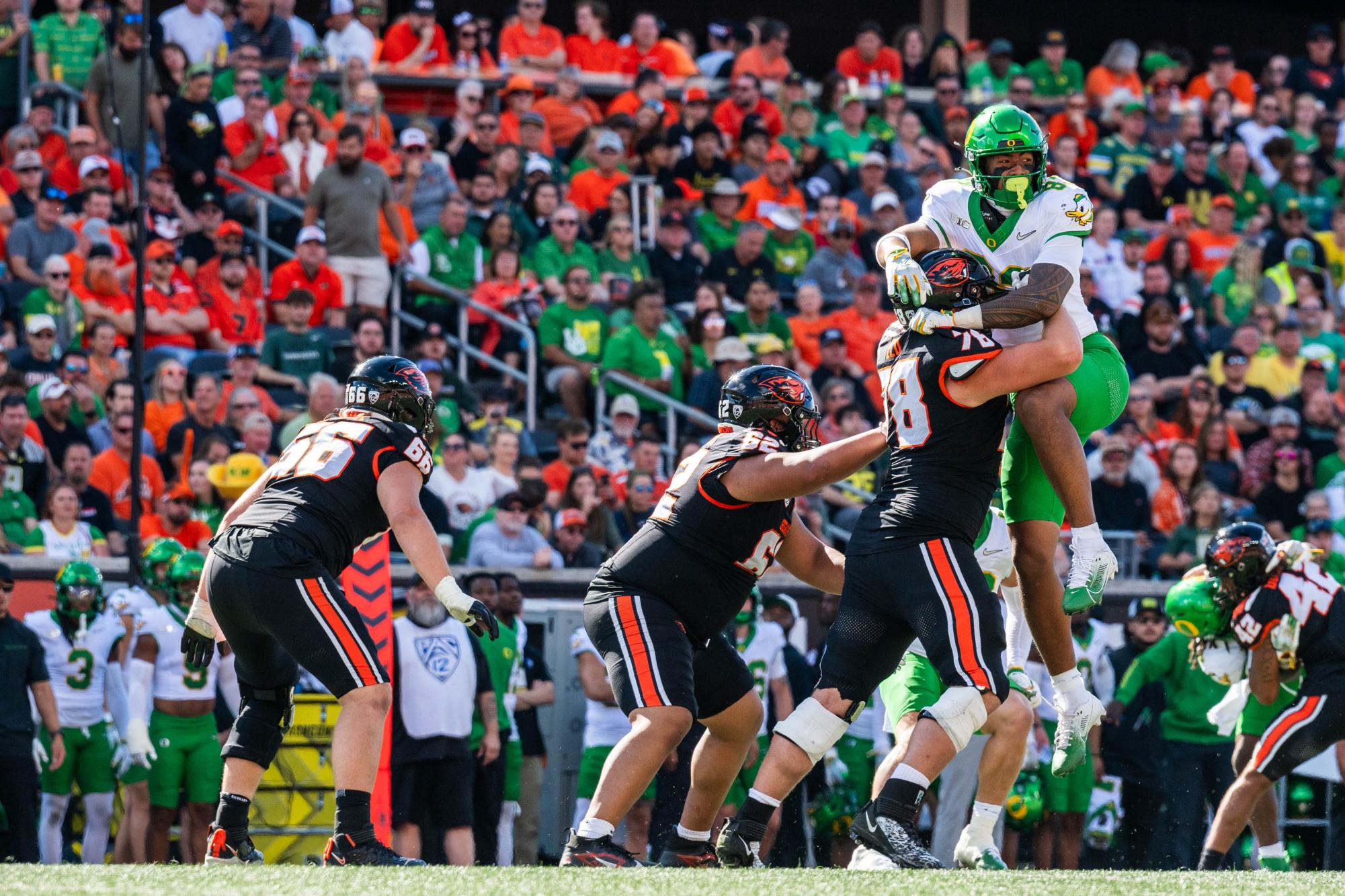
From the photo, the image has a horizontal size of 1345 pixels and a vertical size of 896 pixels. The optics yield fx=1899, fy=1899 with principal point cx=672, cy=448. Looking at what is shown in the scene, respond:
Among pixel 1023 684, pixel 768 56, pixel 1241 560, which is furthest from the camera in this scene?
pixel 768 56

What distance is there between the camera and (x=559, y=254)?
13.6 m

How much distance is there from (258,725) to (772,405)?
6.82 feet

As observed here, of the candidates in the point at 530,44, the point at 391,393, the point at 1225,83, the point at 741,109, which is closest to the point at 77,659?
the point at 391,393

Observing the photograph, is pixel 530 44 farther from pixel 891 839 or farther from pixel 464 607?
pixel 891 839

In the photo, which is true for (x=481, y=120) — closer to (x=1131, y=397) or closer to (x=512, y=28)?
(x=512, y=28)

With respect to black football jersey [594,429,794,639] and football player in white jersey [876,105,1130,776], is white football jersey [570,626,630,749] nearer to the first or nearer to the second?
black football jersey [594,429,794,639]

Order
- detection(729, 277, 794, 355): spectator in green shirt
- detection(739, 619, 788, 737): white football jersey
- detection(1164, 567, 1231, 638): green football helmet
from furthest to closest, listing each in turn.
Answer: detection(729, 277, 794, 355): spectator in green shirt
detection(739, 619, 788, 737): white football jersey
detection(1164, 567, 1231, 638): green football helmet

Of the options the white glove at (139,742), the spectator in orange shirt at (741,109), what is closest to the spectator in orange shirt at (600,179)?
the spectator in orange shirt at (741,109)

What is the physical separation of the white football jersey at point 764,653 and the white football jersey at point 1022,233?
420 cm

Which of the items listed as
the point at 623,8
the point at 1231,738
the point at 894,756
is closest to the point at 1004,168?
the point at 894,756

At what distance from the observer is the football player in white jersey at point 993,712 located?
6.66 meters

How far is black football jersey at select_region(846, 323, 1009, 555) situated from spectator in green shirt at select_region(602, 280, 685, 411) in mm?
6674

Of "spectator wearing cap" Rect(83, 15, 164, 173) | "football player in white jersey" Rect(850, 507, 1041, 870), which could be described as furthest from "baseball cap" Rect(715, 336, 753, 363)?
"football player in white jersey" Rect(850, 507, 1041, 870)

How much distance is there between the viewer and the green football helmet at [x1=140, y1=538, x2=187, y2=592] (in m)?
9.84
